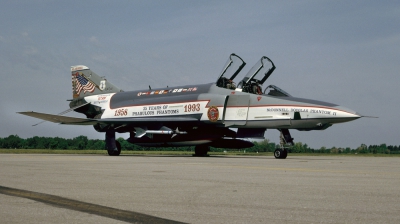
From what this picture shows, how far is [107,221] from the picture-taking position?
502 cm

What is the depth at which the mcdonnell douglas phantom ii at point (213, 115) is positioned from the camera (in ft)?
70.2

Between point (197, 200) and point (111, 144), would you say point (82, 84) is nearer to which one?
point (111, 144)

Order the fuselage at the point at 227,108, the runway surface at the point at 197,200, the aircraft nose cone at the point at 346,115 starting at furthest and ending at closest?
the fuselage at the point at 227,108
the aircraft nose cone at the point at 346,115
the runway surface at the point at 197,200

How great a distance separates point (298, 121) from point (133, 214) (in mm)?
16537

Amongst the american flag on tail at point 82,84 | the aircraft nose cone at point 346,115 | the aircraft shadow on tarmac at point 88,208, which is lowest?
the aircraft shadow on tarmac at point 88,208

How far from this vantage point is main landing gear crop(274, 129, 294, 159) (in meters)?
21.7

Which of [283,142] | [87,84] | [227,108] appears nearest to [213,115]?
[227,108]

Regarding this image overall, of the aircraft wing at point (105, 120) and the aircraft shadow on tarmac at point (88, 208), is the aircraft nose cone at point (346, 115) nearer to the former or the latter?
the aircraft wing at point (105, 120)

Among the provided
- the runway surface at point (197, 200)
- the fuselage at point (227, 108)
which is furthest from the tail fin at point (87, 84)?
the runway surface at point (197, 200)

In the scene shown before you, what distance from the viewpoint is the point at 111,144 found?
2608 cm

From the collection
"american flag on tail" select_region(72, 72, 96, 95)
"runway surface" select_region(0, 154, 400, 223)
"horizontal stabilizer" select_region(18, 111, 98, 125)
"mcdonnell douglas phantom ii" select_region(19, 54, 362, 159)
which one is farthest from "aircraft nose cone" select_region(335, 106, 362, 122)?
"american flag on tail" select_region(72, 72, 96, 95)

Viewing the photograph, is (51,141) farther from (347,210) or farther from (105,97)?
(347,210)

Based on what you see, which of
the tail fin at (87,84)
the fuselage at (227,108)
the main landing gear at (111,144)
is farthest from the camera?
the tail fin at (87,84)

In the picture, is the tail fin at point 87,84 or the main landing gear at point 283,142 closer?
the main landing gear at point 283,142
